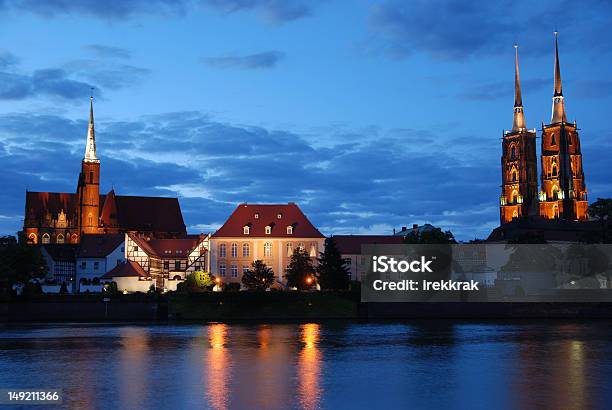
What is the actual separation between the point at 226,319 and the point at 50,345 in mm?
37177

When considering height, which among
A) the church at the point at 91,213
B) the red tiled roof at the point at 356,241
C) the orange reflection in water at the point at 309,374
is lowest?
the orange reflection in water at the point at 309,374

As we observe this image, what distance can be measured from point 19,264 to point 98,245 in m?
30.9

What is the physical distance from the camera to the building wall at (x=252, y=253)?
119 meters

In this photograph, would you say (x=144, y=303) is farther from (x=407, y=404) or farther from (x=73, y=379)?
(x=407, y=404)

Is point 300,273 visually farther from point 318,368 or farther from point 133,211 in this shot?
point 133,211

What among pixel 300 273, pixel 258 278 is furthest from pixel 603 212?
pixel 258 278

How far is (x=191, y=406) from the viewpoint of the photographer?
29859mm

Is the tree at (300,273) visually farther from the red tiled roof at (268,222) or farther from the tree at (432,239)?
the tree at (432,239)

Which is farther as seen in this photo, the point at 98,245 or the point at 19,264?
the point at 98,245

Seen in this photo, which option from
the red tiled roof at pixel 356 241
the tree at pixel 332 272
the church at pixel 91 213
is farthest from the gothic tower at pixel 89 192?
the tree at pixel 332 272

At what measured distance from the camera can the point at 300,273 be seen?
355 ft

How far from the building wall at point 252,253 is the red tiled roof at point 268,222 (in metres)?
0.71

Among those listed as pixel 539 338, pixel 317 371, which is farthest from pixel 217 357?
pixel 539 338

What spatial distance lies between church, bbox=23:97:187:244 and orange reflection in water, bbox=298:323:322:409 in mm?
123576
